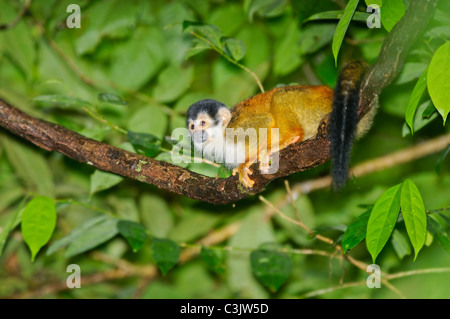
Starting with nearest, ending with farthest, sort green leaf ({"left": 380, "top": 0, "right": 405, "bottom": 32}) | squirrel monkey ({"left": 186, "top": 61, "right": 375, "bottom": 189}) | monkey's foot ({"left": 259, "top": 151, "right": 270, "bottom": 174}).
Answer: green leaf ({"left": 380, "top": 0, "right": 405, "bottom": 32}) → monkey's foot ({"left": 259, "top": 151, "right": 270, "bottom": 174}) → squirrel monkey ({"left": 186, "top": 61, "right": 375, "bottom": 189})

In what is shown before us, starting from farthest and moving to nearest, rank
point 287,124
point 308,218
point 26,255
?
point 26,255 < point 308,218 < point 287,124

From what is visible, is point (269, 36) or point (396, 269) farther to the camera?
point (269, 36)

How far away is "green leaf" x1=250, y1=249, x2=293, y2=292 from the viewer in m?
2.40

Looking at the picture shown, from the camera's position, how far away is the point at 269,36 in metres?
3.81

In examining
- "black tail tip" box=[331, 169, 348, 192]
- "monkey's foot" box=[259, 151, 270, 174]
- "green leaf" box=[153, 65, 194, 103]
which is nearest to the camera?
"black tail tip" box=[331, 169, 348, 192]

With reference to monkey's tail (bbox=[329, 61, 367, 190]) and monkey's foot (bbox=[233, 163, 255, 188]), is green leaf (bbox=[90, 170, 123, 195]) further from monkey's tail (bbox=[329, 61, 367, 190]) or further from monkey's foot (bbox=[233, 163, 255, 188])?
monkey's tail (bbox=[329, 61, 367, 190])

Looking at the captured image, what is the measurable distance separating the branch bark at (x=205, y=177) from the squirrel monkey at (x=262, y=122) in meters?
0.10

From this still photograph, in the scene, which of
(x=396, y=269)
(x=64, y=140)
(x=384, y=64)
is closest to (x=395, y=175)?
(x=396, y=269)

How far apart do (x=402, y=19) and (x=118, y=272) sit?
138 inches

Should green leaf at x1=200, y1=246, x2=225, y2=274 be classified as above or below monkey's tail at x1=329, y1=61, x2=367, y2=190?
below

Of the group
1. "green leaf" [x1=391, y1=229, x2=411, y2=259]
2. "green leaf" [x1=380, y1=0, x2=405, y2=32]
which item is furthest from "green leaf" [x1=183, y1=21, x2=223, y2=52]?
"green leaf" [x1=391, y1=229, x2=411, y2=259]

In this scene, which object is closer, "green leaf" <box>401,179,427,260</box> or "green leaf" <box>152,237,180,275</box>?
"green leaf" <box>401,179,427,260</box>

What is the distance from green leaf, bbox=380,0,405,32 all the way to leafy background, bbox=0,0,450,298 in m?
0.20

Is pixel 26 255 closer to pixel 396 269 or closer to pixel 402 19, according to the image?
pixel 396 269
